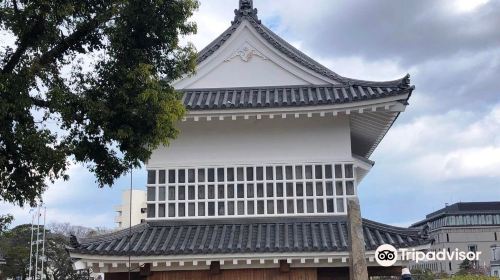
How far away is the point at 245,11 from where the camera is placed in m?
16.2

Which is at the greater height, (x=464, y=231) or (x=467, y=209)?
(x=467, y=209)

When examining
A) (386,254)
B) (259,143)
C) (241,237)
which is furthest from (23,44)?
(386,254)

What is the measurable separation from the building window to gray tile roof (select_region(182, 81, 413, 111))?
1.74m

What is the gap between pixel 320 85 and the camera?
1470 centimetres

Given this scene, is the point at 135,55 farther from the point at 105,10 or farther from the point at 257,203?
the point at 257,203

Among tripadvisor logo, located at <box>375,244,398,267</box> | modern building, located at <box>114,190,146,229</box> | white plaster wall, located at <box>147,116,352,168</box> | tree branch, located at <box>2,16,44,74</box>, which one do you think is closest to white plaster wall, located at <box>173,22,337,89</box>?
white plaster wall, located at <box>147,116,352,168</box>

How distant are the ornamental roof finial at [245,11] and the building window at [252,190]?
4.86 m

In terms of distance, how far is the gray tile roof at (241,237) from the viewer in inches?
478

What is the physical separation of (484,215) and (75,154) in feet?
256

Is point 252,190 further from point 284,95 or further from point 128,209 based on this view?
point 128,209

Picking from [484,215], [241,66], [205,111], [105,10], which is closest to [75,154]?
[105,10]

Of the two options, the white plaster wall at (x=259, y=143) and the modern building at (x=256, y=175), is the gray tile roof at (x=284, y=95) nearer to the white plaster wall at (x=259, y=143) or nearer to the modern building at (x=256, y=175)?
the modern building at (x=256, y=175)

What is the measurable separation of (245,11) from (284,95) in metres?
3.53

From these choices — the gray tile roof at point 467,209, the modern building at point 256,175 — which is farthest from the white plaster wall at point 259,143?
the gray tile roof at point 467,209
